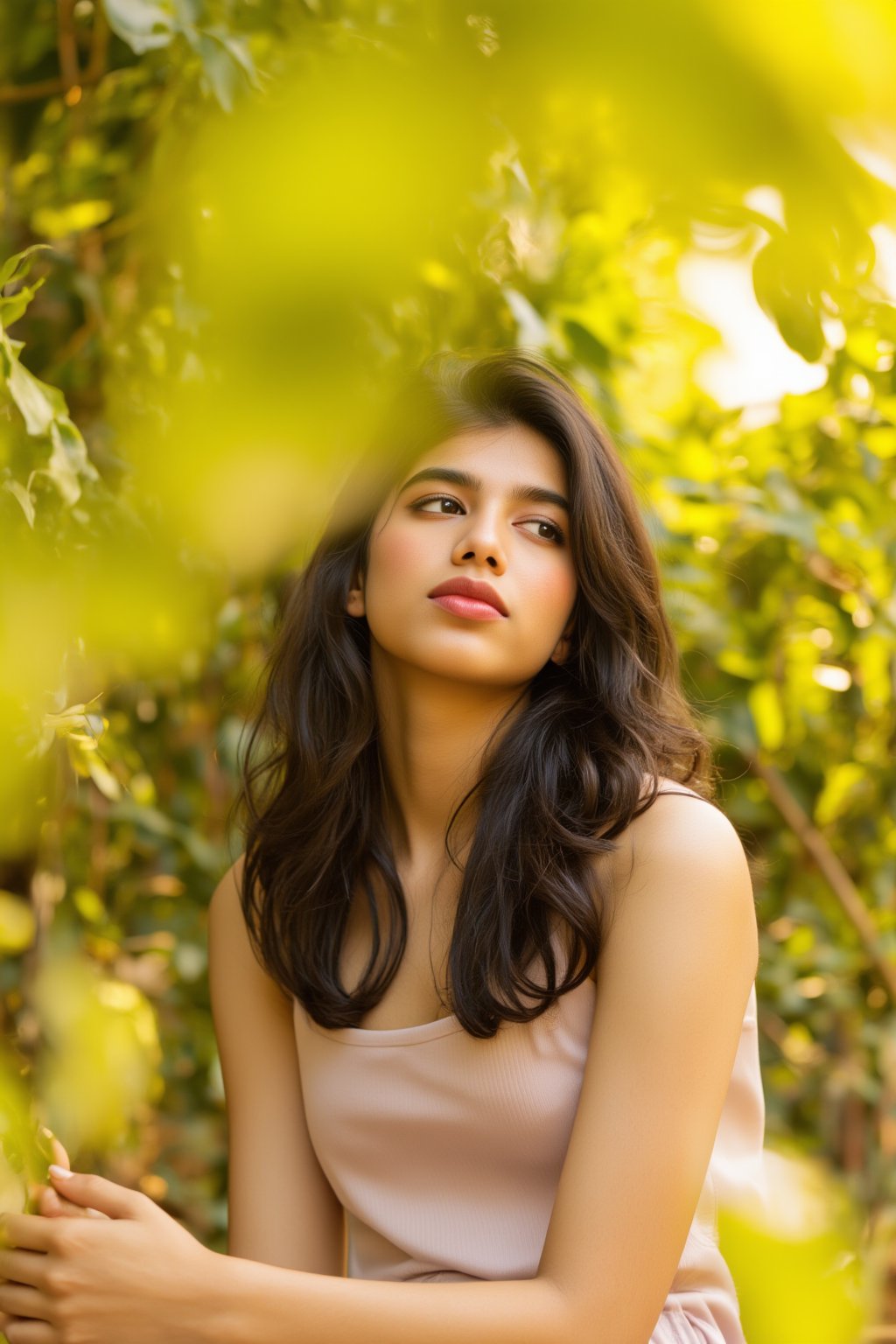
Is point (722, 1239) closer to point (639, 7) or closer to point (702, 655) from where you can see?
point (639, 7)

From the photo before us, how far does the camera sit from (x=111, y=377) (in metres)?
1.42

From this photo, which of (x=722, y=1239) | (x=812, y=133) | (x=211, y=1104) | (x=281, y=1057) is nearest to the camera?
(x=812, y=133)

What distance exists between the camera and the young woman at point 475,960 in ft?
3.51

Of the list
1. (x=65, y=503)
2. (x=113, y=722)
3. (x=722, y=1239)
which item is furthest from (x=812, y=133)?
(x=113, y=722)

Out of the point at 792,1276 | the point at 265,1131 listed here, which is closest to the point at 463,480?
the point at 265,1131

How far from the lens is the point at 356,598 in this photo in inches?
57.4

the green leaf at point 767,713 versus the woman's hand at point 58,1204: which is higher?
the woman's hand at point 58,1204

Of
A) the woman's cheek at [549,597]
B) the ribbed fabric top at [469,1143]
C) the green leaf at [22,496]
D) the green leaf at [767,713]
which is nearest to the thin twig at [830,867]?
the green leaf at [767,713]

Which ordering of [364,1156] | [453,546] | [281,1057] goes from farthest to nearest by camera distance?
[281,1057] → [364,1156] → [453,546]

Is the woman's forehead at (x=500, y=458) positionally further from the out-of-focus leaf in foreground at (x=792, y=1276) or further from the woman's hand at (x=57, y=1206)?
the out-of-focus leaf in foreground at (x=792, y=1276)

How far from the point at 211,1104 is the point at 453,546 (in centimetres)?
121

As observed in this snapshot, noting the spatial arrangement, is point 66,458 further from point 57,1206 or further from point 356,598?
point 356,598

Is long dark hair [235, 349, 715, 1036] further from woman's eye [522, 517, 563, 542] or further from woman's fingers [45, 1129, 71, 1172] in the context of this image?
woman's fingers [45, 1129, 71, 1172]

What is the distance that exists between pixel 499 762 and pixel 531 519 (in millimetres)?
242
